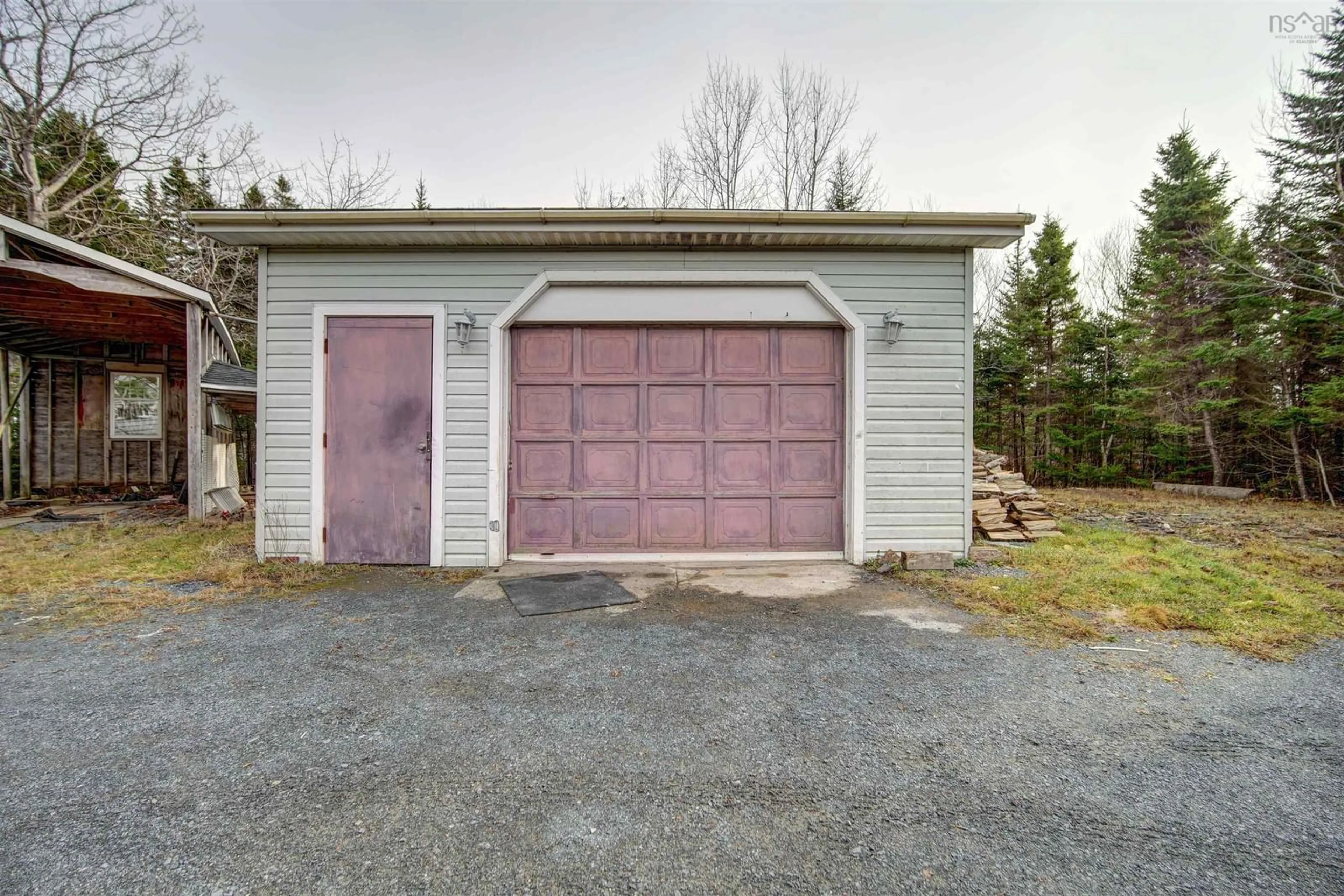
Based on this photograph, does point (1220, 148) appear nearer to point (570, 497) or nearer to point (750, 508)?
point (750, 508)

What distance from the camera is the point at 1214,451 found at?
11.1 m

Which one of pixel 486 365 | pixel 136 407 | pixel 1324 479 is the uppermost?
pixel 486 365

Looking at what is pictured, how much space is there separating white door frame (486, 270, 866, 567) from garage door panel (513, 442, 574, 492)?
110mm

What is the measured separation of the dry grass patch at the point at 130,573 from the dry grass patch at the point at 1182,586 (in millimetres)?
5140

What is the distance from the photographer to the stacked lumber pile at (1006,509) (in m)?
5.78

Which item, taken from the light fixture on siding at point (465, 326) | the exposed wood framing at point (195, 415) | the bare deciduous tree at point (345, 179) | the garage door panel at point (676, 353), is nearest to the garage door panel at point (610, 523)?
the garage door panel at point (676, 353)

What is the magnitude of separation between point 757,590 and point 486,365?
2.92 m

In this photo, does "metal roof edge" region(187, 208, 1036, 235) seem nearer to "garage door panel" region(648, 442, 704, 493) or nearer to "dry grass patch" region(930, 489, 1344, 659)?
"garage door panel" region(648, 442, 704, 493)

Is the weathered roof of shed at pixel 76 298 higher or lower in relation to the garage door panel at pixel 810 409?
higher

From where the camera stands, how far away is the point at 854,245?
4.63 metres

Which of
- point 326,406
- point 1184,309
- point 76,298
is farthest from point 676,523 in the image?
point 1184,309

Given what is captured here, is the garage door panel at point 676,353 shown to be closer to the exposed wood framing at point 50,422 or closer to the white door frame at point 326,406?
the white door frame at point 326,406

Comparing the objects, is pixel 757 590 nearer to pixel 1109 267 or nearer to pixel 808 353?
pixel 808 353

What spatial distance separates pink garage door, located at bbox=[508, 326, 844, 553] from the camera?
4855mm
